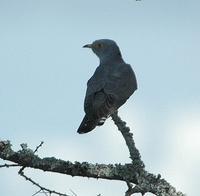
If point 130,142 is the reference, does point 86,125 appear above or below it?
above

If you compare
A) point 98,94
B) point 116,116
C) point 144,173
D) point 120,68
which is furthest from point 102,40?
point 144,173

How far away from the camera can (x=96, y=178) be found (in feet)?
20.0

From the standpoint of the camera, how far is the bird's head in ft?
35.4

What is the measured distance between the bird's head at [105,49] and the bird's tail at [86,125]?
3.00 m

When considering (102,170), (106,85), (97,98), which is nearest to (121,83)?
(106,85)

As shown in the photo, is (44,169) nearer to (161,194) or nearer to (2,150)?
(2,150)

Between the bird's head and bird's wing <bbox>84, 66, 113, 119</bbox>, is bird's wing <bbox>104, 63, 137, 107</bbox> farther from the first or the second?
the bird's head

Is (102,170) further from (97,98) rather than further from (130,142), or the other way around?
(97,98)

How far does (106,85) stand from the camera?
Answer: 9.23m

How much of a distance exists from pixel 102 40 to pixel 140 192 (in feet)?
18.1

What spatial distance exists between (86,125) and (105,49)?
Result: 137 inches

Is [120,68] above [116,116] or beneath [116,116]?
above

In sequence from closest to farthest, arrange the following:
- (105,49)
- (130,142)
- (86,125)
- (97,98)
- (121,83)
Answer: (130,142) → (86,125) → (97,98) → (121,83) → (105,49)

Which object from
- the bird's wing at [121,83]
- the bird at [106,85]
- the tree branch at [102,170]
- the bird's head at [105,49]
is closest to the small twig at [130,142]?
the tree branch at [102,170]
